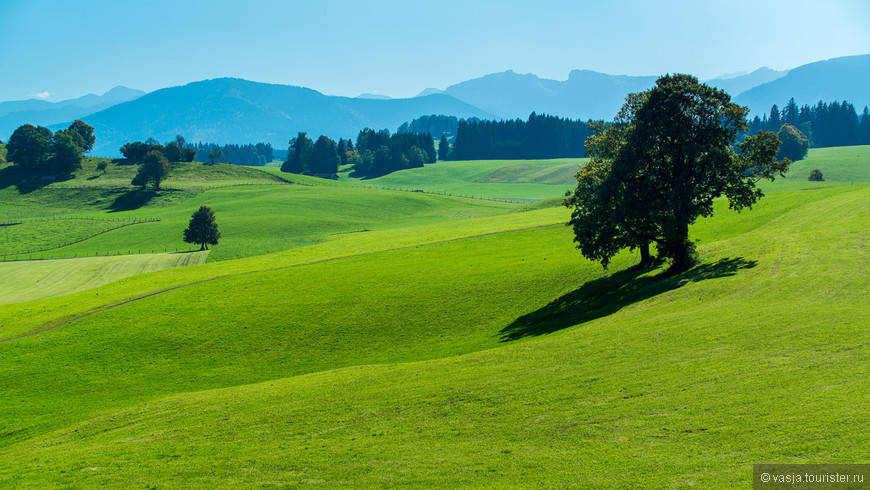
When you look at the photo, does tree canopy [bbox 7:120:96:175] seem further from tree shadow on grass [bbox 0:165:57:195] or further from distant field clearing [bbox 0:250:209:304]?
distant field clearing [bbox 0:250:209:304]

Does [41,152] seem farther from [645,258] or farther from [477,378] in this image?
[477,378]

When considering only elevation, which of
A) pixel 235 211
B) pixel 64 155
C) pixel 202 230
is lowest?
pixel 202 230

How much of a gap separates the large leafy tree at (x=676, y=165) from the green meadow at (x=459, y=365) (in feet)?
14.2

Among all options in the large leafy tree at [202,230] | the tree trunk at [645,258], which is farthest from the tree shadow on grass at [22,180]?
the tree trunk at [645,258]

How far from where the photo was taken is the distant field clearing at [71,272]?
238 ft

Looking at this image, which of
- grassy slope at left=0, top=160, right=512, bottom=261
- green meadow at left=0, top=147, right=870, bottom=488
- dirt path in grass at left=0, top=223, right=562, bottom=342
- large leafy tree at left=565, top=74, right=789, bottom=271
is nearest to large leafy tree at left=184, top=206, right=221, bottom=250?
grassy slope at left=0, top=160, right=512, bottom=261

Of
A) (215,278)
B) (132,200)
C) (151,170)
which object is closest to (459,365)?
(215,278)

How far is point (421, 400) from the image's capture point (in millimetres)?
25594

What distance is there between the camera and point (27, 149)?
18188 centimetres

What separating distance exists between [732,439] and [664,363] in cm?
748

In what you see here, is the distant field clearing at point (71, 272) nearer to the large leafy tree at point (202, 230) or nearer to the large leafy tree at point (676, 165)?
the large leafy tree at point (202, 230)

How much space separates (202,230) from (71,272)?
23.8m

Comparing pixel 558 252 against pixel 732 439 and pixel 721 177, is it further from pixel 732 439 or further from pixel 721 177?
pixel 732 439

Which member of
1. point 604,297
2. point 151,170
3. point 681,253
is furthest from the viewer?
point 151,170
